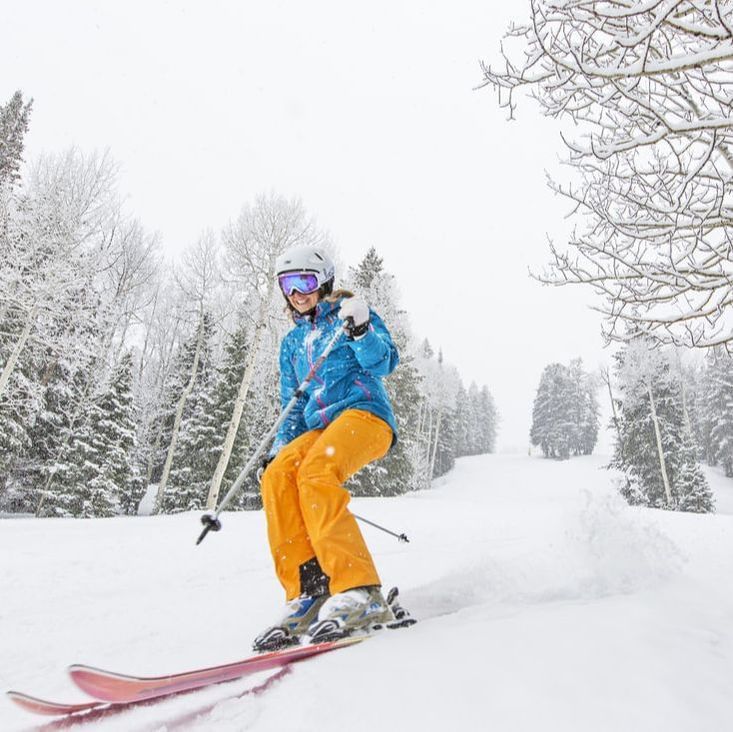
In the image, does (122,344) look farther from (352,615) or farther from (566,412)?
(566,412)

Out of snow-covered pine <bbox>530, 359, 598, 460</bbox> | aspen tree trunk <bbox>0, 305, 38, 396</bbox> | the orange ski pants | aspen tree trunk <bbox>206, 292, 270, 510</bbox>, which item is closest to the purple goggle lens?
the orange ski pants

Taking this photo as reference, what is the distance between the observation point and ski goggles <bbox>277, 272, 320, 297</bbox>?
3.12 meters

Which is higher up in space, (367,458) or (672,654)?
(367,458)

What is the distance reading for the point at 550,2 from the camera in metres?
3.34

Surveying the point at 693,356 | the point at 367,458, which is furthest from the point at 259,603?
the point at 693,356

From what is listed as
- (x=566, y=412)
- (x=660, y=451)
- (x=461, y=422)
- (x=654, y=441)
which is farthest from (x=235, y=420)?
(x=566, y=412)

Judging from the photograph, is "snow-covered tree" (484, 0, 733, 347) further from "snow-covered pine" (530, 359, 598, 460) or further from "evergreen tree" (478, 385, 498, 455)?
"evergreen tree" (478, 385, 498, 455)

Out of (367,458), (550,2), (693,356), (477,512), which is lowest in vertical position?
(477,512)

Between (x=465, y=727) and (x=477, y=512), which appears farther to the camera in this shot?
(x=477, y=512)

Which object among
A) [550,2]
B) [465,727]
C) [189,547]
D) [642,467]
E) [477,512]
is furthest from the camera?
[642,467]

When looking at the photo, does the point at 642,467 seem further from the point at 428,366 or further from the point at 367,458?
the point at 367,458

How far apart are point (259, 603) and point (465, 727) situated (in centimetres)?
260

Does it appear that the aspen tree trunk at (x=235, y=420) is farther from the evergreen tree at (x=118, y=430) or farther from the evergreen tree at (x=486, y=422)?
the evergreen tree at (x=486, y=422)

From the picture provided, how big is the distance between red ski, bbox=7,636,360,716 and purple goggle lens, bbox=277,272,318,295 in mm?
1986
